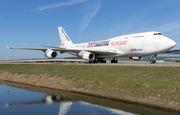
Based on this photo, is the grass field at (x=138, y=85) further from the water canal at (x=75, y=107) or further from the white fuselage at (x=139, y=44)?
the white fuselage at (x=139, y=44)

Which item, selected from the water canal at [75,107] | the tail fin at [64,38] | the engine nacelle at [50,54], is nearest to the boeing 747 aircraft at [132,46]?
the engine nacelle at [50,54]

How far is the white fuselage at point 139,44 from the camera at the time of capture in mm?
23844

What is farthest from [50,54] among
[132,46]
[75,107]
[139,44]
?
[75,107]

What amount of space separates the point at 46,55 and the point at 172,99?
27170 mm

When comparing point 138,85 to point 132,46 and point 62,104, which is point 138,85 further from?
point 132,46

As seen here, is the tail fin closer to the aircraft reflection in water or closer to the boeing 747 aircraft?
the boeing 747 aircraft

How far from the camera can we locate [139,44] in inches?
1043

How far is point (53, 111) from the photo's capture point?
12.2m

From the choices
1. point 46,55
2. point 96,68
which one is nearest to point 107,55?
point 96,68

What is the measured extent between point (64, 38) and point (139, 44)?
26.5 m

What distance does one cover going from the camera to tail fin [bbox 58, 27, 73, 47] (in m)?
46.2

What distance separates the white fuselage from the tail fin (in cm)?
1576

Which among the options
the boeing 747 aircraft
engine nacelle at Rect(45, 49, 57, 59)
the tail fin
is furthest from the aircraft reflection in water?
the tail fin

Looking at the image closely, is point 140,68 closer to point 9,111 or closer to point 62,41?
point 9,111
